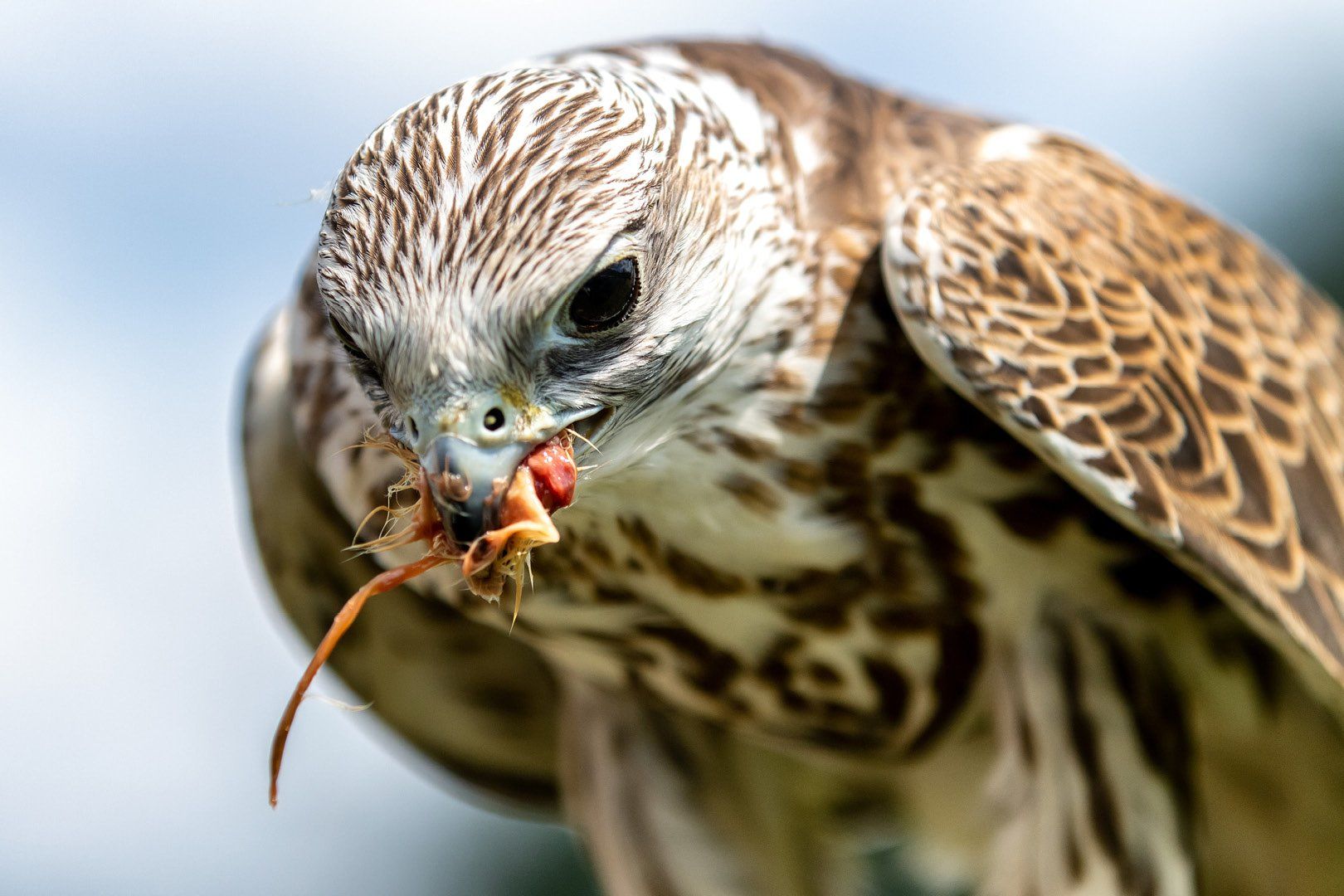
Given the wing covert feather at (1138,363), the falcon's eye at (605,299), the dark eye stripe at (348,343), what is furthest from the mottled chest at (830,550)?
the dark eye stripe at (348,343)

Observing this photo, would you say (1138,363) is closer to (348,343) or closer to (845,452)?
(845,452)

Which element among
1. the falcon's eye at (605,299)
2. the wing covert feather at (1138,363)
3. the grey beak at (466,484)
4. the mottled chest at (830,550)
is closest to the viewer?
the grey beak at (466,484)

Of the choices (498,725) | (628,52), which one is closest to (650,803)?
(498,725)

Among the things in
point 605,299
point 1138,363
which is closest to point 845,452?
point 1138,363

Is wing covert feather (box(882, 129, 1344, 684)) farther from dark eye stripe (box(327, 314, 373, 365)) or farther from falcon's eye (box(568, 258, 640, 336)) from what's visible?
dark eye stripe (box(327, 314, 373, 365))

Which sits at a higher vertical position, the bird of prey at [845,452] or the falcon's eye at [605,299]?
the falcon's eye at [605,299]

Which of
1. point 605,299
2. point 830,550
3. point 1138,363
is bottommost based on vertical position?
point 830,550

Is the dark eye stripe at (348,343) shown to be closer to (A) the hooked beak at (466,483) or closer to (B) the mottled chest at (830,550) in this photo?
(A) the hooked beak at (466,483)

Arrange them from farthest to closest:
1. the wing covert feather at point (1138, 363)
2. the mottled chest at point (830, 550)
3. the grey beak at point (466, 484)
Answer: the mottled chest at point (830, 550)
the wing covert feather at point (1138, 363)
the grey beak at point (466, 484)
